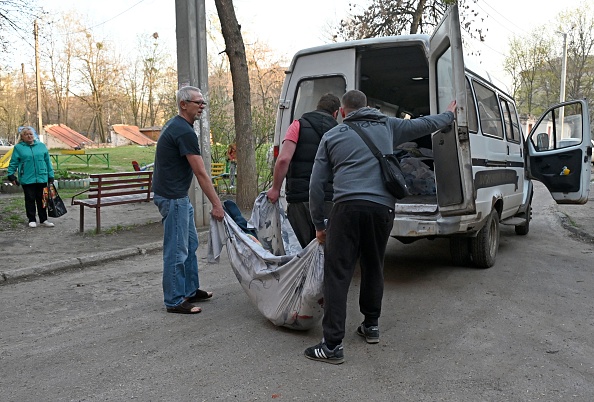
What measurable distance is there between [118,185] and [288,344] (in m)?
5.83

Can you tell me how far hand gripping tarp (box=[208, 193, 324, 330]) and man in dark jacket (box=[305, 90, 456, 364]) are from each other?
0.23 m

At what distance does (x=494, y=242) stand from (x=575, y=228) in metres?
4.00

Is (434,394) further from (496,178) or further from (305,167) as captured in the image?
(496,178)

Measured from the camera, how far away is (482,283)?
5.82m

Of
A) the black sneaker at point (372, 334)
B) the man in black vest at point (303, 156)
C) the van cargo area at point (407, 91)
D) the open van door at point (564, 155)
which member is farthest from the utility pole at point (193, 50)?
the black sneaker at point (372, 334)

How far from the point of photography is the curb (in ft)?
19.8

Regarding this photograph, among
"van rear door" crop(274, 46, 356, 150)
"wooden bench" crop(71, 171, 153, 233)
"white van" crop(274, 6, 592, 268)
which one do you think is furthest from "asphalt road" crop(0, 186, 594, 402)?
"wooden bench" crop(71, 171, 153, 233)

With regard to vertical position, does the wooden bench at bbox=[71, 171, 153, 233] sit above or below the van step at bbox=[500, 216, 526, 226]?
above

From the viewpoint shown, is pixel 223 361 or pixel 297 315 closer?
pixel 223 361

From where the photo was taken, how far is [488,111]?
653cm

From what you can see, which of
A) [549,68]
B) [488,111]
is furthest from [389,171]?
[549,68]

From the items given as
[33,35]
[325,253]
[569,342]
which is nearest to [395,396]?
[325,253]

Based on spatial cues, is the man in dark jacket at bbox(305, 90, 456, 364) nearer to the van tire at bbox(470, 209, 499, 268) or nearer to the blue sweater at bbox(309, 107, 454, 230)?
the blue sweater at bbox(309, 107, 454, 230)

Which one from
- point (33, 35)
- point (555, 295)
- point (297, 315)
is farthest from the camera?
point (33, 35)
